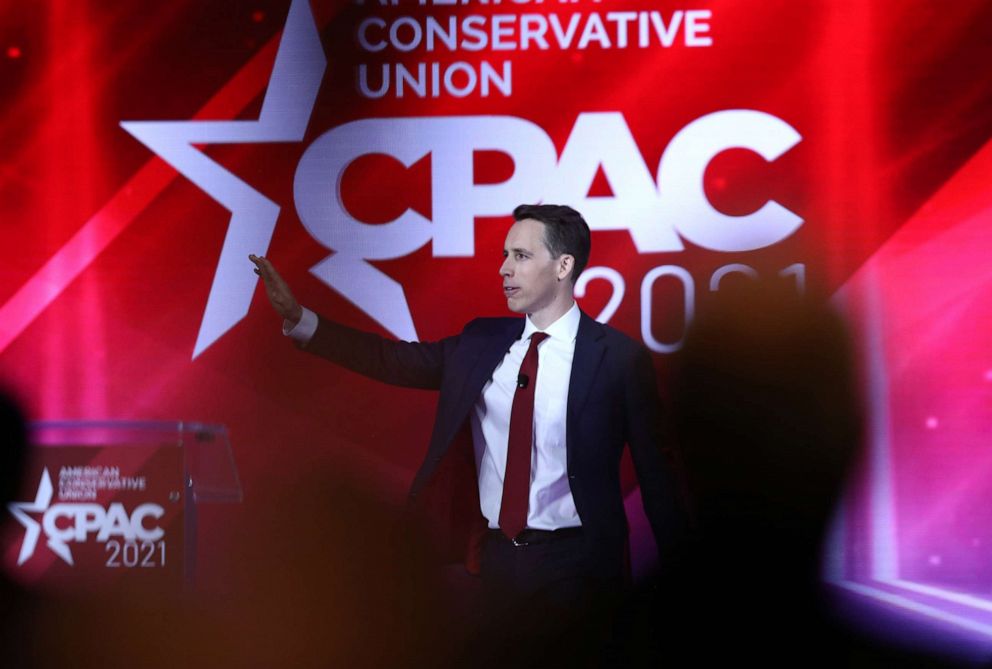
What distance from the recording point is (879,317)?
353 cm

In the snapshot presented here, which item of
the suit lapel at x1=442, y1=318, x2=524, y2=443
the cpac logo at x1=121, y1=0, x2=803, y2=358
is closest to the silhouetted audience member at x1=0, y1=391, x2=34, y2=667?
the cpac logo at x1=121, y1=0, x2=803, y2=358

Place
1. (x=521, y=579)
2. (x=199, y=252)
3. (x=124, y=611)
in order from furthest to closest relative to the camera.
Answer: (x=199, y=252), (x=124, y=611), (x=521, y=579)

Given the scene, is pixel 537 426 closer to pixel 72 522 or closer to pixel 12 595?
pixel 72 522

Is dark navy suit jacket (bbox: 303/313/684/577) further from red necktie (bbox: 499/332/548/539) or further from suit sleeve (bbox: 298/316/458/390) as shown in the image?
red necktie (bbox: 499/332/548/539)

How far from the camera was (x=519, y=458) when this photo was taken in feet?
9.43

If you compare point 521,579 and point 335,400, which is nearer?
point 521,579

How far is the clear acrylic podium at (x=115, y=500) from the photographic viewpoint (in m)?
3.47

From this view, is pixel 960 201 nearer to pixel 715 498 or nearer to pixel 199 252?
pixel 715 498

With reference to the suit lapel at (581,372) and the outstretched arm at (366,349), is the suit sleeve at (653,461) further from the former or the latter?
the outstretched arm at (366,349)

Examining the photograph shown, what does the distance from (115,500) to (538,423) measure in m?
1.59

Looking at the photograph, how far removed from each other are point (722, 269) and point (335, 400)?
4.81ft

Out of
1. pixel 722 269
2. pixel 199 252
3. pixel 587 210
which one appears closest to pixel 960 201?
pixel 722 269

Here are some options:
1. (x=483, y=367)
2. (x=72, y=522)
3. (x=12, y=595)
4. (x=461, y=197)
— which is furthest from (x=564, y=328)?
(x=12, y=595)

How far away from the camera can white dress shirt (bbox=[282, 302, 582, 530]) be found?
2896 millimetres
